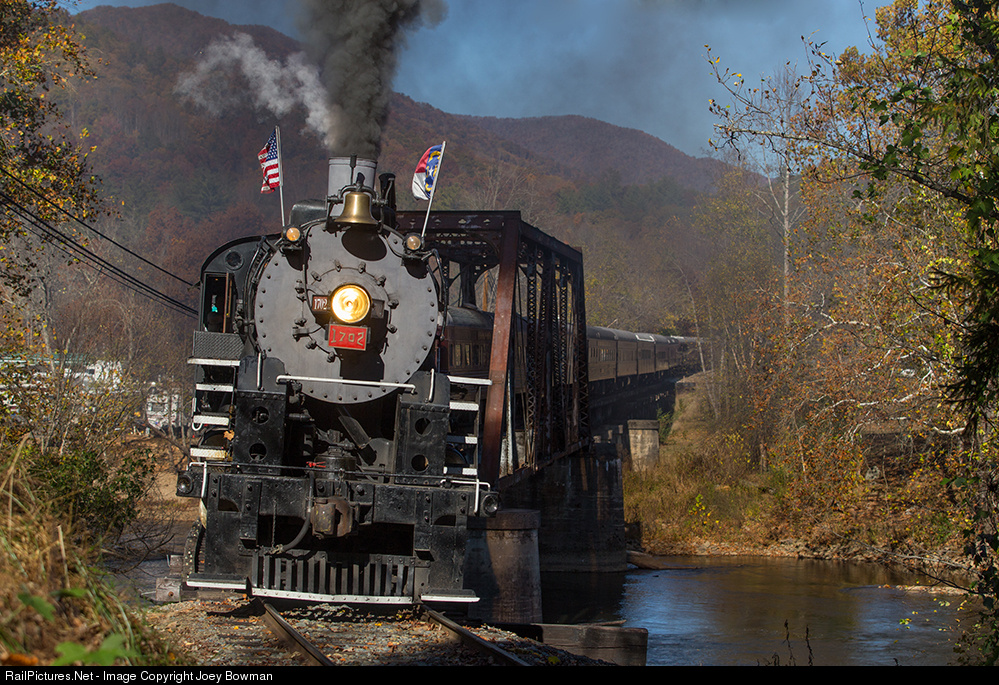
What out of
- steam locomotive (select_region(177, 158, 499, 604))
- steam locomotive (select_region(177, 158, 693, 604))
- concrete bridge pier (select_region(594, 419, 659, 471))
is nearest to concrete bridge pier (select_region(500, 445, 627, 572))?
concrete bridge pier (select_region(594, 419, 659, 471))

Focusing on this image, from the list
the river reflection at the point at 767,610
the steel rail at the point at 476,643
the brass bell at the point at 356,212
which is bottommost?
the river reflection at the point at 767,610

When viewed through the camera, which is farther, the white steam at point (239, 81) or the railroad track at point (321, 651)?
the white steam at point (239, 81)

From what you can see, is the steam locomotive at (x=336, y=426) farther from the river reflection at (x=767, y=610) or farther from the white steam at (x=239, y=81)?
the white steam at (x=239, y=81)

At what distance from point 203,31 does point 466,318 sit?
10124 centimetres

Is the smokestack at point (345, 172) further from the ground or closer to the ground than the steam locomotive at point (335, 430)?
further from the ground

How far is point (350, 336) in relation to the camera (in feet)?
28.7

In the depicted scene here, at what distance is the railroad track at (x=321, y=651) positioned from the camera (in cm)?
650

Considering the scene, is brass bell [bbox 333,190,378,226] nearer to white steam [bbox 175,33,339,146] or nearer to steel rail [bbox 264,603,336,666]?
steel rail [bbox 264,603,336,666]

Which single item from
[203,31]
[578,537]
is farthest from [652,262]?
[203,31]

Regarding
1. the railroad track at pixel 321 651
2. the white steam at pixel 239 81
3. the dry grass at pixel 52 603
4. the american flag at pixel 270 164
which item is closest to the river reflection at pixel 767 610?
the railroad track at pixel 321 651

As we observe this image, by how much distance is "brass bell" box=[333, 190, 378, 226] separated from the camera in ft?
29.5

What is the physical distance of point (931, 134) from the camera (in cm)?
2067

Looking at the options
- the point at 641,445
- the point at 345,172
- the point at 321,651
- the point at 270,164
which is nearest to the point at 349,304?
the point at 345,172

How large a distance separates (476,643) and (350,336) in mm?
3160
